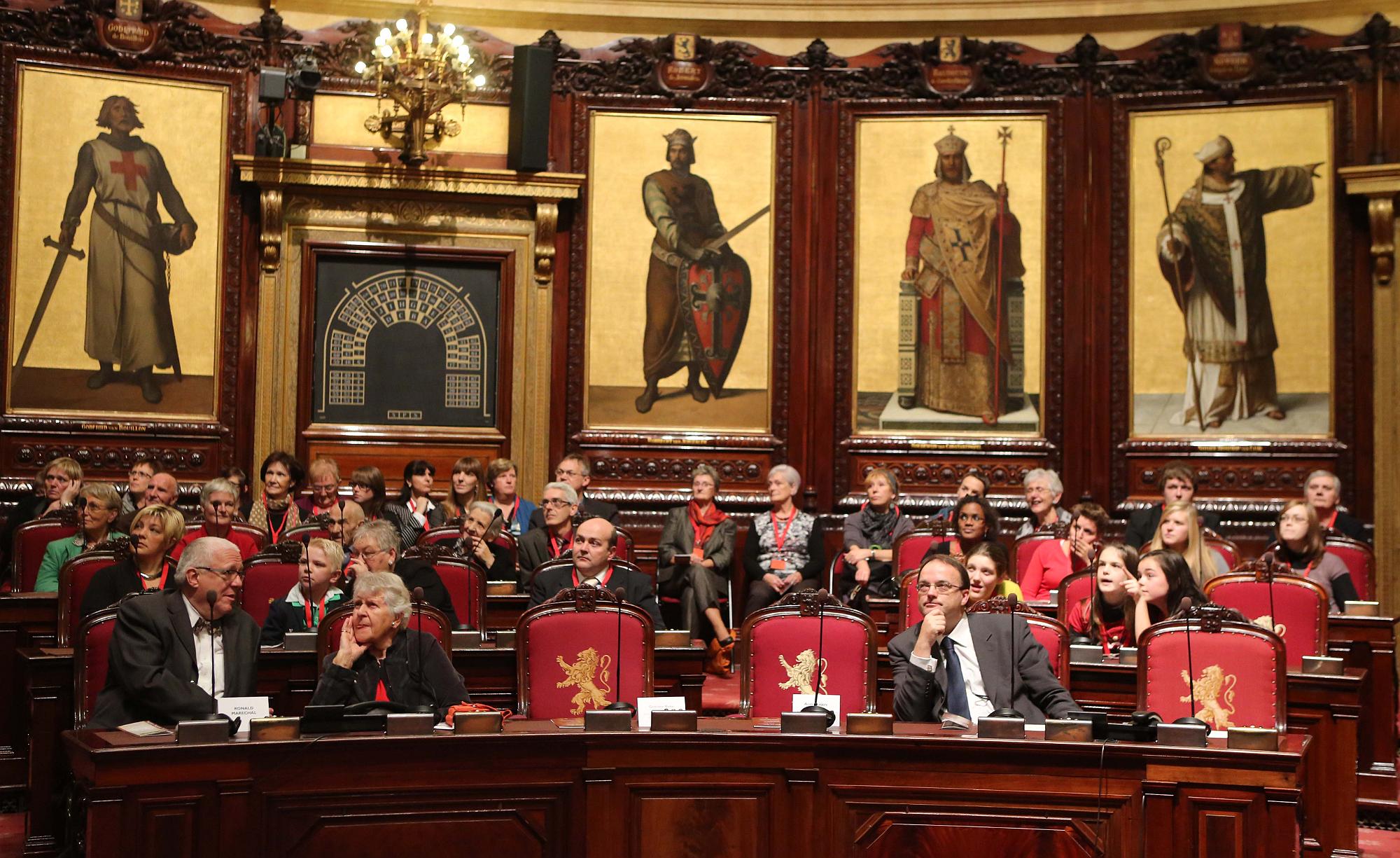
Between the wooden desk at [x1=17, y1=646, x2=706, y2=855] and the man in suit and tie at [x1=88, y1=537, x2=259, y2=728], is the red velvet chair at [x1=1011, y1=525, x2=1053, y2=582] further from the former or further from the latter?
the man in suit and tie at [x1=88, y1=537, x2=259, y2=728]

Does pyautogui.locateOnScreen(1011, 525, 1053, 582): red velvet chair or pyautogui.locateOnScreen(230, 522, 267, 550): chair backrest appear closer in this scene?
pyautogui.locateOnScreen(230, 522, 267, 550): chair backrest

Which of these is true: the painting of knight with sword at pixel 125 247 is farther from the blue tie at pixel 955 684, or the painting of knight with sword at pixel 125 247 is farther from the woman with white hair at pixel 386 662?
the blue tie at pixel 955 684

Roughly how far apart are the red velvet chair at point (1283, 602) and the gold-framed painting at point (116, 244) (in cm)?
567

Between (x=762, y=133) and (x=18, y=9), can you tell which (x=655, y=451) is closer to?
(x=762, y=133)

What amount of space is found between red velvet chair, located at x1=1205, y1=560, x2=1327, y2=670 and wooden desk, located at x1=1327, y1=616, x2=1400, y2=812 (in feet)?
0.72

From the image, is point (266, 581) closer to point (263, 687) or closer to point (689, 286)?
point (263, 687)

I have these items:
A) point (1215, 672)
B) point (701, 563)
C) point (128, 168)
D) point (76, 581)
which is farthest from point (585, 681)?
point (128, 168)

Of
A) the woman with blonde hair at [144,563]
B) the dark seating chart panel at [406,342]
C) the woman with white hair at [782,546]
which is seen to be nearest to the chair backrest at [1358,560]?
the woman with white hair at [782,546]

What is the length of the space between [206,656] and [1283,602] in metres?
3.89

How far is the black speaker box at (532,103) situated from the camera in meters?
8.69

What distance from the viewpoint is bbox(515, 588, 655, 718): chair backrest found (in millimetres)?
4914

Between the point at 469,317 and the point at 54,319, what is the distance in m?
2.32

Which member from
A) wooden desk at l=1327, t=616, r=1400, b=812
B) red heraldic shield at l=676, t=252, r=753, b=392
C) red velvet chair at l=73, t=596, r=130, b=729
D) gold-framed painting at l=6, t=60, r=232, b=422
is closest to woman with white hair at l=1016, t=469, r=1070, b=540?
wooden desk at l=1327, t=616, r=1400, b=812

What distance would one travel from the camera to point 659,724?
3963mm
